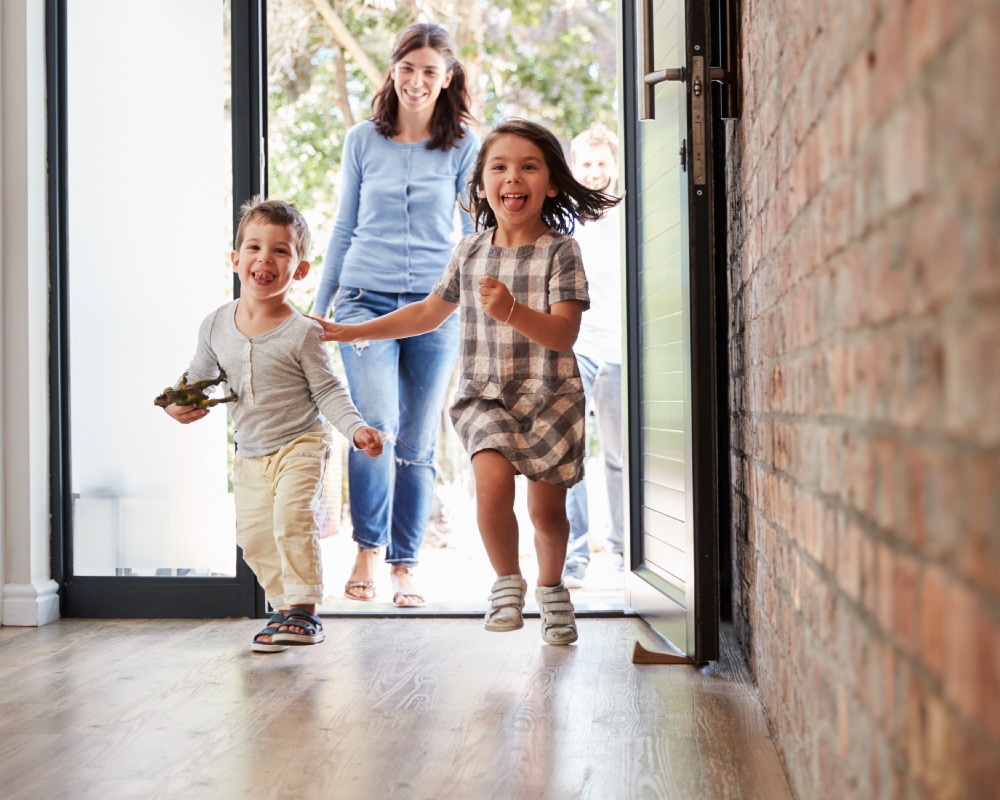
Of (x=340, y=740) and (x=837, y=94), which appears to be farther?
(x=340, y=740)

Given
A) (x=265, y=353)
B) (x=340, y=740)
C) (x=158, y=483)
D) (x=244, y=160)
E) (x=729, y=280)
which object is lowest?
(x=340, y=740)

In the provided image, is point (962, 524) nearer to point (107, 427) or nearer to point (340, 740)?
point (340, 740)

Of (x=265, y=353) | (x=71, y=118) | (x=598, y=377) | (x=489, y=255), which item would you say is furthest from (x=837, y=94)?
(x=598, y=377)

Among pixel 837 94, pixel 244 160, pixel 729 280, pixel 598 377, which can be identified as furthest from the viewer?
pixel 598 377

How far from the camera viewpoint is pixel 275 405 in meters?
2.25

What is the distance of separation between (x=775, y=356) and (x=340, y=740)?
894 mm

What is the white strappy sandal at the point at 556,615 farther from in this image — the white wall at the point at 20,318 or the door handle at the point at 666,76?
the white wall at the point at 20,318

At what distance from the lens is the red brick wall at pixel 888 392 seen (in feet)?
1.73

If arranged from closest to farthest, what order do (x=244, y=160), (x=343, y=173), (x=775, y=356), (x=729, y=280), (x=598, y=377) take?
(x=775, y=356)
(x=729, y=280)
(x=244, y=160)
(x=343, y=173)
(x=598, y=377)

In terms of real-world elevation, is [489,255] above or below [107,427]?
above

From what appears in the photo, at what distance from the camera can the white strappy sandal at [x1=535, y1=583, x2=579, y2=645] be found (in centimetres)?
215

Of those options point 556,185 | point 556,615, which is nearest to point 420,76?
point 556,185

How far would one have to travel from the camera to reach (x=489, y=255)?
2270 mm

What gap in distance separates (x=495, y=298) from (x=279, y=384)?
62cm
